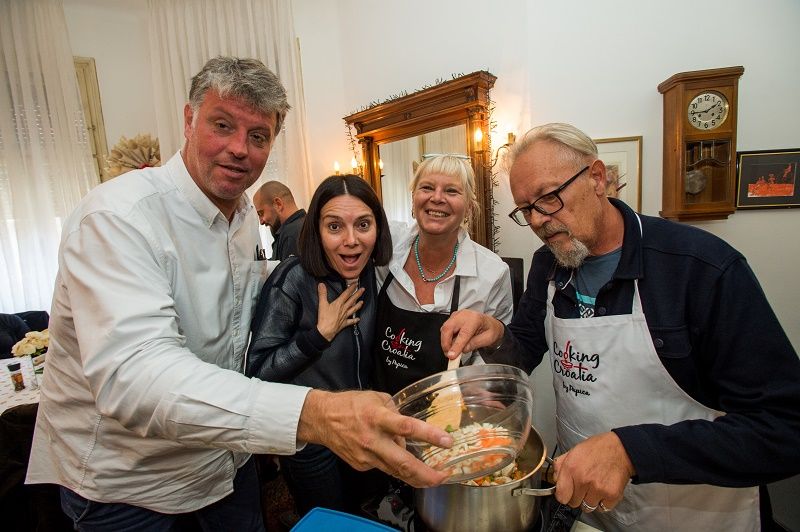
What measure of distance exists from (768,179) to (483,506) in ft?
10.9

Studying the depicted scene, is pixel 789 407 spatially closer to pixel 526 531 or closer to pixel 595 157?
pixel 526 531

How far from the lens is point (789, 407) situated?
90 centimetres

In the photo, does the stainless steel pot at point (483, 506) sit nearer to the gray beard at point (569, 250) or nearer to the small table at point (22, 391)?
the gray beard at point (569, 250)

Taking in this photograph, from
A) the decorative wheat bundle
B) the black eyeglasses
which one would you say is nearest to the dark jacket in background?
the decorative wheat bundle

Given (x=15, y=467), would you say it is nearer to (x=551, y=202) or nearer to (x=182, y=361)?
(x=182, y=361)

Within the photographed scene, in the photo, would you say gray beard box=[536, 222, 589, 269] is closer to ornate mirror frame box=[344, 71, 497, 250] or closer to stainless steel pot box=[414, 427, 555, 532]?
stainless steel pot box=[414, 427, 555, 532]

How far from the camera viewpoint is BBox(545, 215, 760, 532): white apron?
1.11 metres

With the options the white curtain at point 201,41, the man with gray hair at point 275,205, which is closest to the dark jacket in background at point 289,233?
the man with gray hair at point 275,205

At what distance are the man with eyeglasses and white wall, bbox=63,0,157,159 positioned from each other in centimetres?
528

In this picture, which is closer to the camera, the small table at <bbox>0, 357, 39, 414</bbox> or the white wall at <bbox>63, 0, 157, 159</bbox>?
the small table at <bbox>0, 357, 39, 414</bbox>

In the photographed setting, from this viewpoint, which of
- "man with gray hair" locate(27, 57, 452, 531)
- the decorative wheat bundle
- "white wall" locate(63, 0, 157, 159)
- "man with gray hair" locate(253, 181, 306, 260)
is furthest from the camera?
"white wall" locate(63, 0, 157, 159)

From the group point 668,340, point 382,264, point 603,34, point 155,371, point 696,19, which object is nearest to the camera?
point 155,371

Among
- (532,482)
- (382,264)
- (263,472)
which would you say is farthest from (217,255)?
(263,472)

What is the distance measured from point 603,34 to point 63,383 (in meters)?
3.92
